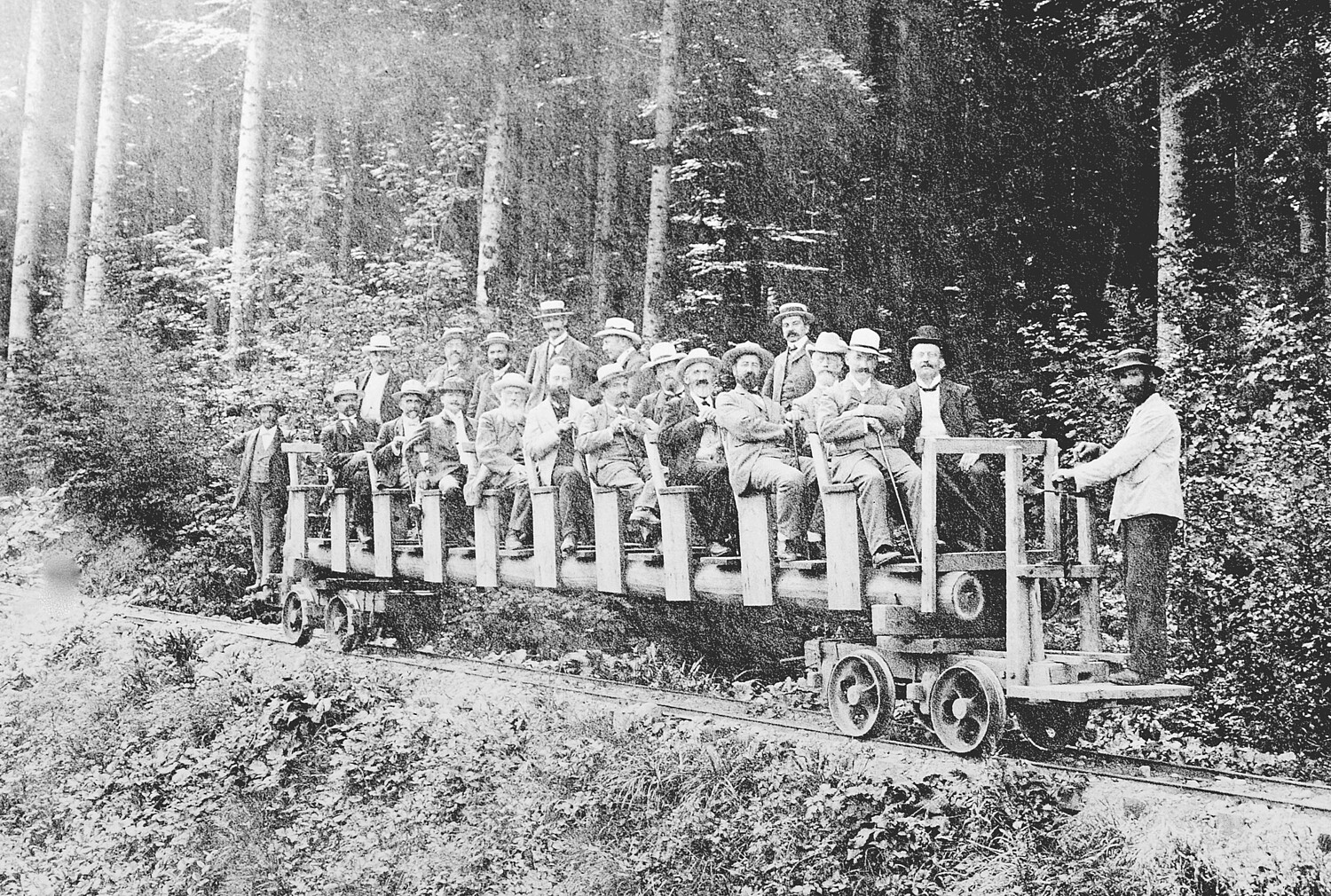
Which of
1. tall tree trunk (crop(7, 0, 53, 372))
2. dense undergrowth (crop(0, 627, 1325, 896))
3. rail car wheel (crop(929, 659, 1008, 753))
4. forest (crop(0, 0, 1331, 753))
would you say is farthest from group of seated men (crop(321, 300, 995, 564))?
tall tree trunk (crop(7, 0, 53, 372))

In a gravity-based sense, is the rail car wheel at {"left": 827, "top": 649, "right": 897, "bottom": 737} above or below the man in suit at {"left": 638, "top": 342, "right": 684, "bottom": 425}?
below

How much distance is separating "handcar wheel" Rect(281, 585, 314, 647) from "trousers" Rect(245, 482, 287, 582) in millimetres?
1703

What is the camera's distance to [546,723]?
810 centimetres

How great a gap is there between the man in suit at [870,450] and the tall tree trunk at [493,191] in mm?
10410

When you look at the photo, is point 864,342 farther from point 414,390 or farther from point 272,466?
point 272,466

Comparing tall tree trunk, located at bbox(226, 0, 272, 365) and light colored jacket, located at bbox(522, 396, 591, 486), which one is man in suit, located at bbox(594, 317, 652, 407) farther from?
tall tree trunk, located at bbox(226, 0, 272, 365)

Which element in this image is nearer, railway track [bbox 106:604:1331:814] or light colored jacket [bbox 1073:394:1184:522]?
railway track [bbox 106:604:1331:814]

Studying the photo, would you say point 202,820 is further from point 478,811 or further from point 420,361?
point 420,361

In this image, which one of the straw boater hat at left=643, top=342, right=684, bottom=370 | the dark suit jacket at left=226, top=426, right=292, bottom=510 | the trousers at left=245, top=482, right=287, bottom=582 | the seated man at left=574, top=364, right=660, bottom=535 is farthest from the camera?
the trousers at left=245, top=482, right=287, bottom=582

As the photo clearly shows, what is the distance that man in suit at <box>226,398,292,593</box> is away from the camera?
1361cm

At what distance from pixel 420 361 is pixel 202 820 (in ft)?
26.4

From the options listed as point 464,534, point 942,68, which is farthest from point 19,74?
point 464,534

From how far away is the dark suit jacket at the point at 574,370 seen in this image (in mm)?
10922

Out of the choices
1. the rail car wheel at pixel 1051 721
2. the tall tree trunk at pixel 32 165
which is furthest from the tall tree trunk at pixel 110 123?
the rail car wheel at pixel 1051 721
